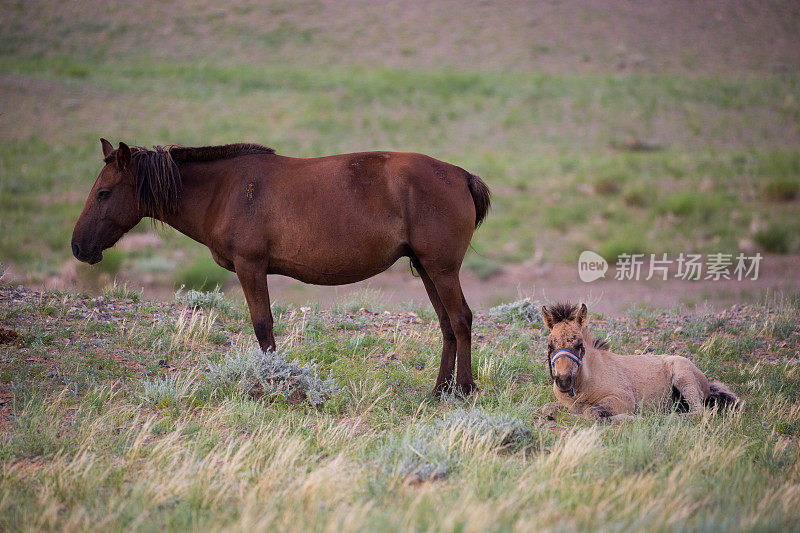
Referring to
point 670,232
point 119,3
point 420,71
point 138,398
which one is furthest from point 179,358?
point 119,3

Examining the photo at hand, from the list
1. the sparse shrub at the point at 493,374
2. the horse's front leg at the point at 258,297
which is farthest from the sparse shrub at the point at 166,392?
the sparse shrub at the point at 493,374

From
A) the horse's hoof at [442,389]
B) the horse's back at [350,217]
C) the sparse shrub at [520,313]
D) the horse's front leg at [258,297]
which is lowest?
the horse's hoof at [442,389]

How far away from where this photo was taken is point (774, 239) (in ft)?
64.6

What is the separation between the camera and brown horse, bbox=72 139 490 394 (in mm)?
6328

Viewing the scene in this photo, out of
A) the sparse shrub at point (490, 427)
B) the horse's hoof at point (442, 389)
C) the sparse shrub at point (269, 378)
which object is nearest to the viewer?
the sparse shrub at point (490, 427)

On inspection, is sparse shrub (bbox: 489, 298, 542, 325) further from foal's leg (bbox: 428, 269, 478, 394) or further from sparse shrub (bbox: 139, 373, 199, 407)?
sparse shrub (bbox: 139, 373, 199, 407)

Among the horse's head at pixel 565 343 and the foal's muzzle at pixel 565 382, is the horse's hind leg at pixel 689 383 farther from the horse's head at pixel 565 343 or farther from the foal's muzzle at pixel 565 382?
the foal's muzzle at pixel 565 382

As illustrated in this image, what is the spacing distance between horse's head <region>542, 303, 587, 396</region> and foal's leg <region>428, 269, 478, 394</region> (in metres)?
0.81

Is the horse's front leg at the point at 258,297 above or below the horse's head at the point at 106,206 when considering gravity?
below

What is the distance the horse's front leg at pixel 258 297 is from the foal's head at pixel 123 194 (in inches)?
43.9

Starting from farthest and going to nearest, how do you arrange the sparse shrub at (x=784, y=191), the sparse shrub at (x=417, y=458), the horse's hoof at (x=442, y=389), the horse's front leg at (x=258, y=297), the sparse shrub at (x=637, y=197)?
1. the sparse shrub at (x=637, y=197)
2. the sparse shrub at (x=784, y=191)
3. the horse's hoof at (x=442, y=389)
4. the horse's front leg at (x=258, y=297)
5. the sparse shrub at (x=417, y=458)

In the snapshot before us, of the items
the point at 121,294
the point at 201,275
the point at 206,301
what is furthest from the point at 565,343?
the point at 201,275

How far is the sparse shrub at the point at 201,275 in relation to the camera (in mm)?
16737

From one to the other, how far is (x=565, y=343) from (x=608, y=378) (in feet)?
2.59
